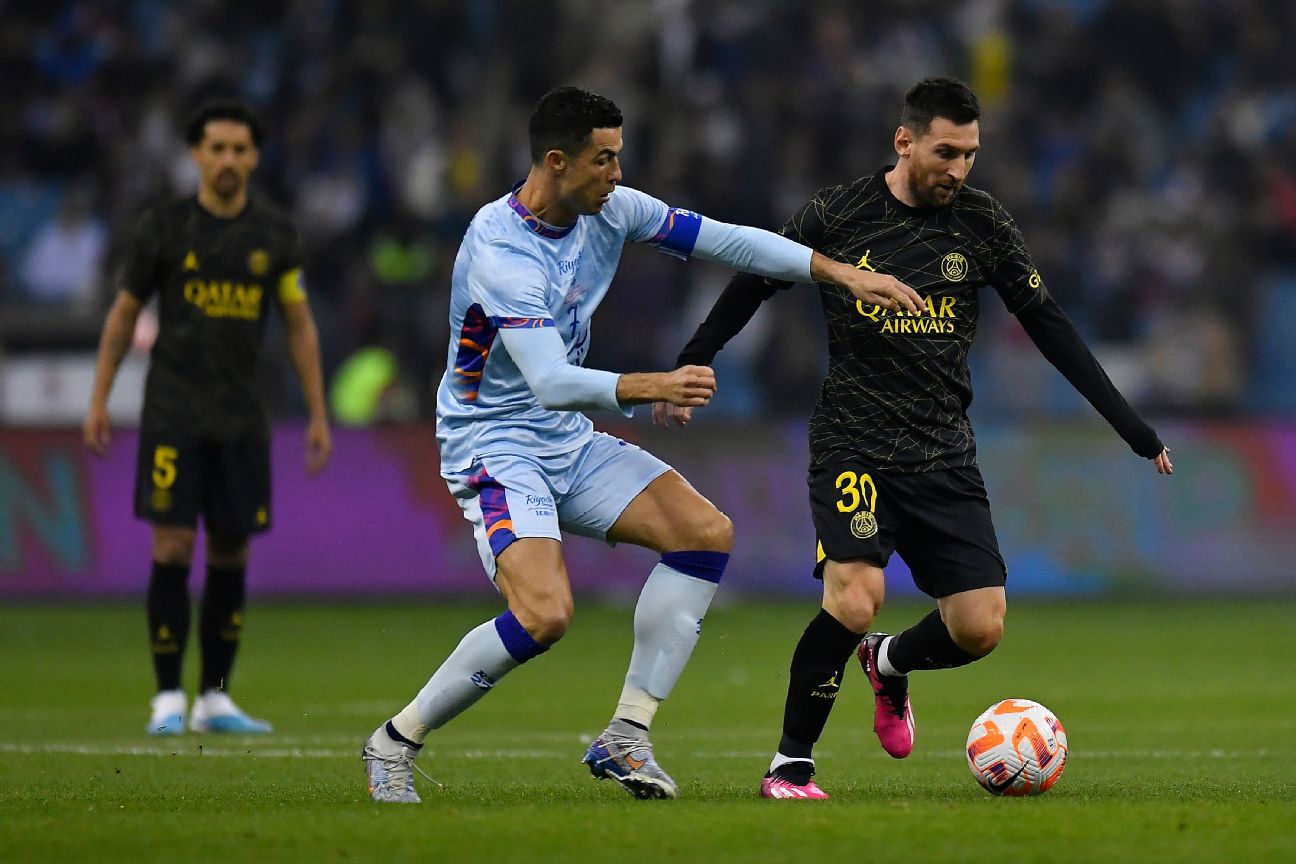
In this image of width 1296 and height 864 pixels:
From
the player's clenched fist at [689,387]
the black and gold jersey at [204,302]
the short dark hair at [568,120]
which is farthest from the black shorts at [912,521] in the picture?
the black and gold jersey at [204,302]

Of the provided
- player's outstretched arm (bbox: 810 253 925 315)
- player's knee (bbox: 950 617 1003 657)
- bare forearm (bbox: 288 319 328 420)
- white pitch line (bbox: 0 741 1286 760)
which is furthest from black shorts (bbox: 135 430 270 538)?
player's outstretched arm (bbox: 810 253 925 315)

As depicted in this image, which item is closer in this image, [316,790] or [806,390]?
[316,790]

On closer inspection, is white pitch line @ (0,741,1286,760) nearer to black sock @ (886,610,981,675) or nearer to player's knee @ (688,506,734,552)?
black sock @ (886,610,981,675)

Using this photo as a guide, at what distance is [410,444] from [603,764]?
386 inches

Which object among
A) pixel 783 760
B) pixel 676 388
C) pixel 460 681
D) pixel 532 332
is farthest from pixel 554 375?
pixel 783 760

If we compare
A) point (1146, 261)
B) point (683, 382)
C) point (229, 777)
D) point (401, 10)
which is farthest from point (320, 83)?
point (683, 382)

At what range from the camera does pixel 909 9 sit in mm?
20406

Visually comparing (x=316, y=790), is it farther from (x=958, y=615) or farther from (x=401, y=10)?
(x=401, y=10)

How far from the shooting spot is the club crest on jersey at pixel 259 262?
941cm

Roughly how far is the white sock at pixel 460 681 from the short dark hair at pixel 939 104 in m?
2.18

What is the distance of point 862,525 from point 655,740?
2.52m

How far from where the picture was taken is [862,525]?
21.8 ft

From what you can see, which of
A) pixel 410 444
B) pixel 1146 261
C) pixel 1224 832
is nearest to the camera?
pixel 1224 832

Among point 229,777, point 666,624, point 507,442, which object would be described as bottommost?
point 229,777
